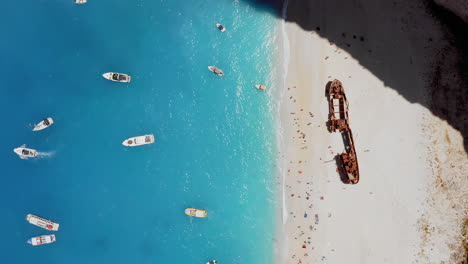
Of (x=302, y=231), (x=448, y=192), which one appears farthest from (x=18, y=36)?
(x=448, y=192)

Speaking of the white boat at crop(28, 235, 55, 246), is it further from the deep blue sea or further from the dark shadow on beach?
the dark shadow on beach

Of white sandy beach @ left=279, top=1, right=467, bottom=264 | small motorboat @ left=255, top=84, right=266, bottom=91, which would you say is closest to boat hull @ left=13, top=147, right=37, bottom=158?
small motorboat @ left=255, top=84, right=266, bottom=91

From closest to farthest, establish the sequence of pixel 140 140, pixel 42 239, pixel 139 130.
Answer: pixel 140 140, pixel 139 130, pixel 42 239

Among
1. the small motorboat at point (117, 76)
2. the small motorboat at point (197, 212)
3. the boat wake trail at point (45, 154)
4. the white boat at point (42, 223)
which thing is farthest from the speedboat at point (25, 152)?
the small motorboat at point (197, 212)

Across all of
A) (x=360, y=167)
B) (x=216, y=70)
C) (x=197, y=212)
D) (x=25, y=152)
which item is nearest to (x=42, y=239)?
(x=25, y=152)

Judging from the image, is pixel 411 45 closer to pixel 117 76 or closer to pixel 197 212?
pixel 197 212

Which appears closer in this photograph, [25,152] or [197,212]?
[197,212]
